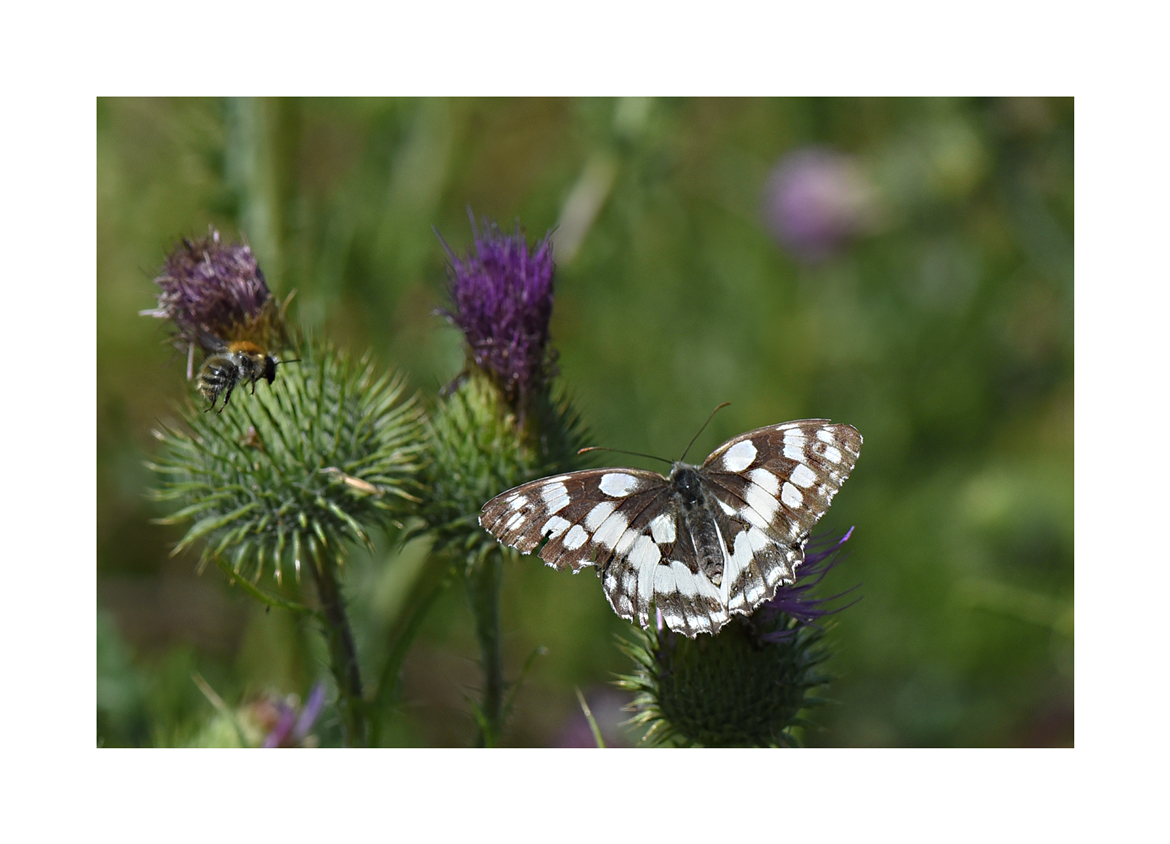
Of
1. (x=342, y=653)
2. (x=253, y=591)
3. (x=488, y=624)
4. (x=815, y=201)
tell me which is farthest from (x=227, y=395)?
(x=815, y=201)

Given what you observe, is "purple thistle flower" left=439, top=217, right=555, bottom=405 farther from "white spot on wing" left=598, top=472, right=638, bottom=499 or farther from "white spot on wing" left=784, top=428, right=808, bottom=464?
"white spot on wing" left=784, top=428, right=808, bottom=464

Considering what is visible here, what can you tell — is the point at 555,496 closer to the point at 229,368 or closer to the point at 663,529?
the point at 663,529

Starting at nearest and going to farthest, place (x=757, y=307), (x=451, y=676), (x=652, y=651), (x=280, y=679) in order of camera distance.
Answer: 1. (x=652, y=651)
2. (x=280, y=679)
3. (x=451, y=676)
4. (x=757, y=307)

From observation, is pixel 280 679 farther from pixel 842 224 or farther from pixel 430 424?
pixel 842 224

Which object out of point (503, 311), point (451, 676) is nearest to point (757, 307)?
point (451, 676)

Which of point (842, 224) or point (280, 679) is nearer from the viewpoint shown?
point (280, 679)

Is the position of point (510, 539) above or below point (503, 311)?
below
